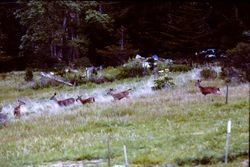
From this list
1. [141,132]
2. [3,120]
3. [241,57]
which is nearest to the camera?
[141,132]

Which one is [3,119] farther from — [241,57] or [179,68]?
[179,68]

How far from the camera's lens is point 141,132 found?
12.9m

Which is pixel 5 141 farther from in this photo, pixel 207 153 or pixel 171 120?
pixel 207 153

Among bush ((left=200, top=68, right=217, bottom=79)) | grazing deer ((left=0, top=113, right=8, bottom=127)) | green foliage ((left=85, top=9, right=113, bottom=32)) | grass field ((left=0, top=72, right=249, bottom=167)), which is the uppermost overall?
green foliage ((left=85, top=9, right=113, bottom=32))

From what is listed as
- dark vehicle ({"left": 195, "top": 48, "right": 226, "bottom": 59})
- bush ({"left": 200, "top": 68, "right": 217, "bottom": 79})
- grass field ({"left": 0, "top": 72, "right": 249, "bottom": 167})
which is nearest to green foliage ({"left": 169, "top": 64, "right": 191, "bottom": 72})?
bush ({"left": 200, "top": 68, "right": 217, "bottom": 79})

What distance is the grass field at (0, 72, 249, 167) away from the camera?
33.4 feet

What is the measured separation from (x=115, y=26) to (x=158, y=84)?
18.3 m

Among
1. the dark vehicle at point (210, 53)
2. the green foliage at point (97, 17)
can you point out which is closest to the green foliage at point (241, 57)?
the green foliage at point (97, 17)

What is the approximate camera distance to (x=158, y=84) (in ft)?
72.3

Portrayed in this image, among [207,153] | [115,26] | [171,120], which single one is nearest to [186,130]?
[171,120]

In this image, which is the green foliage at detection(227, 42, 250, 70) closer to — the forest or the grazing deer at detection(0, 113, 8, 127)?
the forest

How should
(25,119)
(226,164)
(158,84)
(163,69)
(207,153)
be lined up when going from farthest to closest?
(163,69) < (158,84) < (25,119) < (207,153) < (226,164)

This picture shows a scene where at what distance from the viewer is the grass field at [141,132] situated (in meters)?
10.2

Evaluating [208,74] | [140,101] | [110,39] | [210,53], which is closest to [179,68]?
[208,74]
